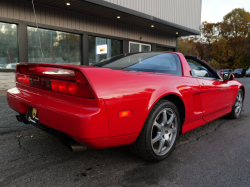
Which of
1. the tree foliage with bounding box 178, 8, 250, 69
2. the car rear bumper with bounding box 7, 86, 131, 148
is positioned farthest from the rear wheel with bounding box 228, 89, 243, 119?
the tree foliage with bounding box 178, 8, 250, 69

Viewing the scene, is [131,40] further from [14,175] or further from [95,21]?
[14,175]

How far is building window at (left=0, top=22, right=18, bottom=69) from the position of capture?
781 cm

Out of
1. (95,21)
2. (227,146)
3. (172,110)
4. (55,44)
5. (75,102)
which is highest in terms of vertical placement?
(95,21)

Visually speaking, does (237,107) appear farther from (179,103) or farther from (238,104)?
(179,103)

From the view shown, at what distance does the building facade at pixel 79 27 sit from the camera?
313 inches

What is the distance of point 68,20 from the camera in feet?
30.7

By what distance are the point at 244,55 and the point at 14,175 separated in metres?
45.9

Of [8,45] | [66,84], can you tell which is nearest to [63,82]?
[66,84]

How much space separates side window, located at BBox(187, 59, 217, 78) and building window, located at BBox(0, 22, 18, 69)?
7.34 metres

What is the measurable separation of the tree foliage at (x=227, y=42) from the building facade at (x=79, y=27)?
93.6ft

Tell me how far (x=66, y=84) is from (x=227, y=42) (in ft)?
143

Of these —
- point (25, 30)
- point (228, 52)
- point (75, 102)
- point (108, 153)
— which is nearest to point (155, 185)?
point (108, 153)

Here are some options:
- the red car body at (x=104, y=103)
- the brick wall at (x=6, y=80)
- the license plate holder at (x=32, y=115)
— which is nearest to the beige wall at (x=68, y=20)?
the brick wall at (x=6, y=80)

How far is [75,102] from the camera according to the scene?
1808mm
